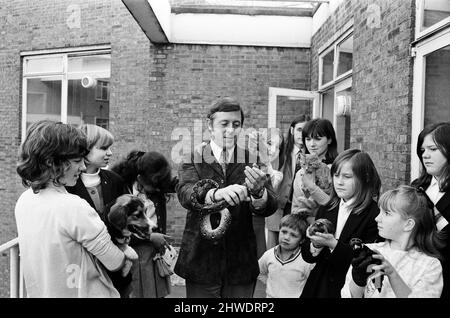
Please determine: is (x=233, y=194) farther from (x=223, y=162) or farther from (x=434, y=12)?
(x=434, y=12)

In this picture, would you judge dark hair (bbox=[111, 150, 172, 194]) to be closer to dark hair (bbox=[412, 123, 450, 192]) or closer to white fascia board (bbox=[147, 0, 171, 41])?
dark hair (bbox=[412, 123, 450, 192])

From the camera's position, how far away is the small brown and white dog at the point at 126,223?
2.07 metres

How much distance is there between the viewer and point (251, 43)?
7.24 meters

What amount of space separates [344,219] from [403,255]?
0.42 m

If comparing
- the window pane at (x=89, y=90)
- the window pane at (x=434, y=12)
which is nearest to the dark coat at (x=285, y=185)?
the window pane at (x=434, y=12)

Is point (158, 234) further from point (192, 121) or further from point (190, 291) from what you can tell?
point (192, 121)

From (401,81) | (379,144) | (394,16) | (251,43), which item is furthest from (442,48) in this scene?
(251,43)

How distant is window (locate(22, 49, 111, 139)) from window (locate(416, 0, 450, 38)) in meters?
5.97

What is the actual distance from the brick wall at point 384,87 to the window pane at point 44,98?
20.6 ft

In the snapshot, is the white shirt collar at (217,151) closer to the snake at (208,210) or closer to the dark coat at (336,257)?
the snake at (208,210)

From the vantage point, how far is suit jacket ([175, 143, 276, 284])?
242 centimetres

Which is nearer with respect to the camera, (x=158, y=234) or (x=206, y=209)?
(x=206, y=209)

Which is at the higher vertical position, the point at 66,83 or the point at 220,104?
the point at 66,83

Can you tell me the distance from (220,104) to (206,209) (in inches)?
20.9
